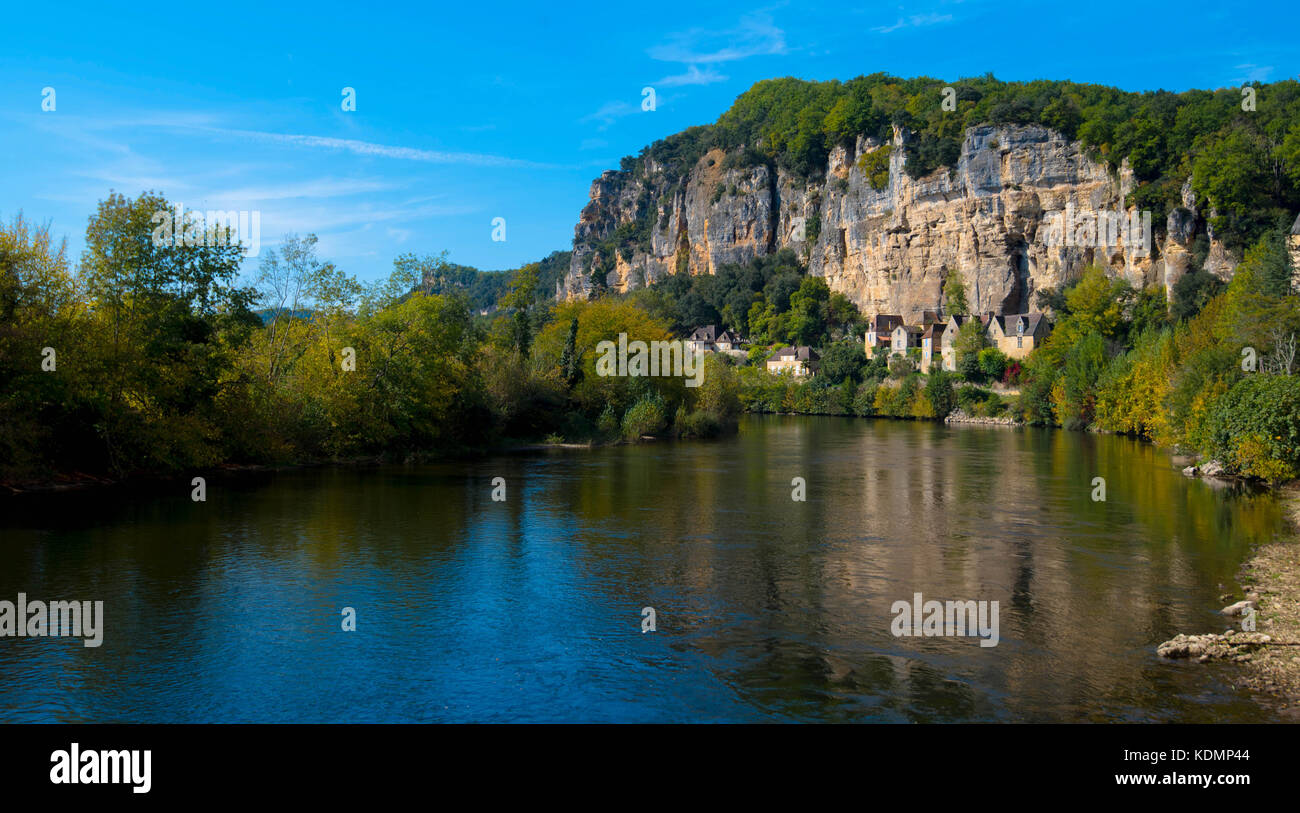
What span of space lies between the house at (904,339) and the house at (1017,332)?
10482mm

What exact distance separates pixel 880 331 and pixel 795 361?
1205 cm

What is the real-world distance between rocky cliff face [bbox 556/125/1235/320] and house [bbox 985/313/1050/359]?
6.19 meters

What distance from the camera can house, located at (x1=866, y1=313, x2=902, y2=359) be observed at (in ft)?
366

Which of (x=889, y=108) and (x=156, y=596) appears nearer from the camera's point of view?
(x=156, y=596)

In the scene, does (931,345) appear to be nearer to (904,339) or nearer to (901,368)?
(904,339)

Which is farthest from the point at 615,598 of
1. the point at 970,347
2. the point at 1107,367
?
the point at 970,347

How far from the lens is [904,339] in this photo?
4257 inches

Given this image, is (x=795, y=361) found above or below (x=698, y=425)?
above
